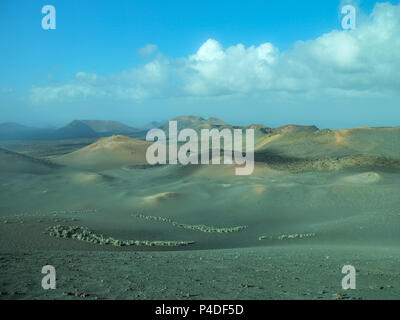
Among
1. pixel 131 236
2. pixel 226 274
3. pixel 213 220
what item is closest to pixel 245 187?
pixel 213 220

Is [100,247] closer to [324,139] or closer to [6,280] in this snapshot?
[6,280]

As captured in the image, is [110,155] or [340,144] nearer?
[340,144]

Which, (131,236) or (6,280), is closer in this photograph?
(6,280)

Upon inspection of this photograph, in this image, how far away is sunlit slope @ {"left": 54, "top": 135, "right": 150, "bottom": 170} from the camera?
6061cm

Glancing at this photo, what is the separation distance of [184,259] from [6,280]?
5.19 meters

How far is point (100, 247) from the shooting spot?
48.5 feet

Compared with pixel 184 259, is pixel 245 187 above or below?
above

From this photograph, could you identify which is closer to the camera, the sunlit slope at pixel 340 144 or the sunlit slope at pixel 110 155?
the sunlit slope at pixel 340 144

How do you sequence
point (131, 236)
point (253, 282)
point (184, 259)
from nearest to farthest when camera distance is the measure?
point (253, 282), point (184, 259), point (131, 236)

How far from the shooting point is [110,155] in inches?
2598

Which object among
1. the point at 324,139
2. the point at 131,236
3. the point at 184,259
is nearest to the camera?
the point at 184,259

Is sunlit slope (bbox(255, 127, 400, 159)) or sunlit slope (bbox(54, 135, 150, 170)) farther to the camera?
sunlit slope (bbox(54, 135, 150, 170))

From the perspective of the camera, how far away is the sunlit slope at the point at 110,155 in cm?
6061

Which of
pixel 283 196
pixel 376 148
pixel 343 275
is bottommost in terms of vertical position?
pixel 343 275
